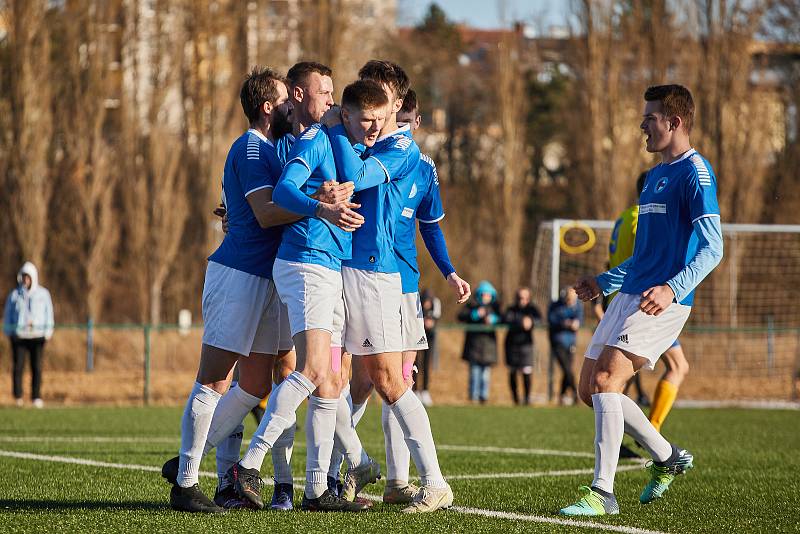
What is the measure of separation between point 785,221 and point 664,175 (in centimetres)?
3303

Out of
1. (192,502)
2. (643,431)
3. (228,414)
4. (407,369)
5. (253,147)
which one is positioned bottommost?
(192,502)

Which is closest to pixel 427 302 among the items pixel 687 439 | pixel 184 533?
pixel 687 439

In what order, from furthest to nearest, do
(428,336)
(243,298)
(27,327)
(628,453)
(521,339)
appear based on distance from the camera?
(428,336), (521,339), (27,327), (628,453), (243,298)

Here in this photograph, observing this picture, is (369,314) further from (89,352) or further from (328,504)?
(89,352)

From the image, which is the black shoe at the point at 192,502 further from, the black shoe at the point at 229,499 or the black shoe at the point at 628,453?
the black shoe at the point at 628,453

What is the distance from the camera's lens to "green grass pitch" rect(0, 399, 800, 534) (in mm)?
5812

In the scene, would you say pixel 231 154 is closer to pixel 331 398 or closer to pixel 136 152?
pixel 331 398

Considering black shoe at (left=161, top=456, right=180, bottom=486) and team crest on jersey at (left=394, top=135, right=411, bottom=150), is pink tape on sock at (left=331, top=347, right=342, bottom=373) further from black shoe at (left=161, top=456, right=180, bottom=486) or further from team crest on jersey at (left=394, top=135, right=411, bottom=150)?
team crest on jersey at (left=394, top=135, right=411, bottom=150)

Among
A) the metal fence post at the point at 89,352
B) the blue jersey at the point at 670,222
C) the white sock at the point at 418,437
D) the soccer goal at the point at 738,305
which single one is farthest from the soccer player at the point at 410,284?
the metal fence post at the point at 89,352

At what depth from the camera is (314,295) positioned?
19.4 feet

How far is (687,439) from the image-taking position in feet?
40.5

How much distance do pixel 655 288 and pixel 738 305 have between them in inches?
872

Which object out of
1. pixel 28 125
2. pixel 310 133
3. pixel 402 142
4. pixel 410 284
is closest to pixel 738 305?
pixel 28 125

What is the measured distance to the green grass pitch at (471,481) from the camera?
229 inches
